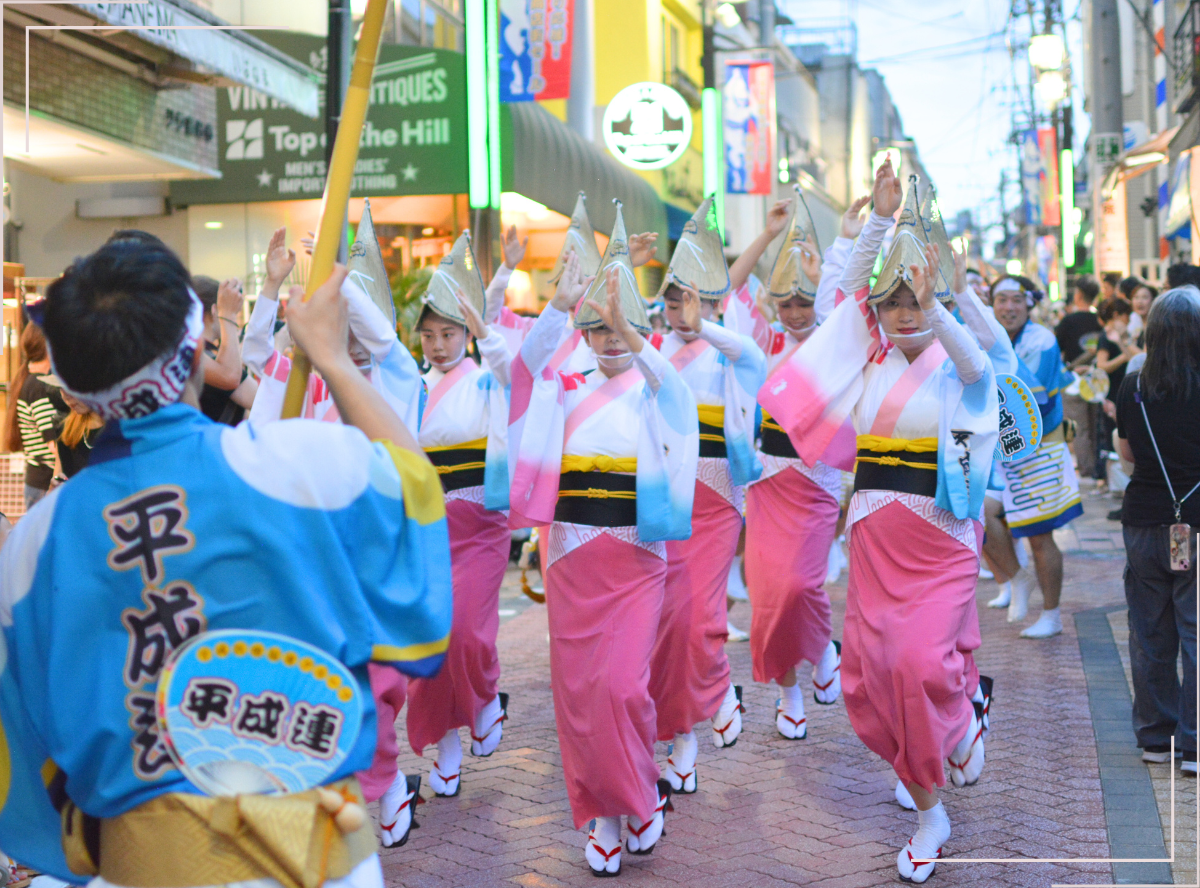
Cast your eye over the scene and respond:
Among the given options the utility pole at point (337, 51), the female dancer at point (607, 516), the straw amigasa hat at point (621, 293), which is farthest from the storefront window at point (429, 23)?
the female dancer at point (607, 516)

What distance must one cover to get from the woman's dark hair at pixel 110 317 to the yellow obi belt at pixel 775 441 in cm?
480

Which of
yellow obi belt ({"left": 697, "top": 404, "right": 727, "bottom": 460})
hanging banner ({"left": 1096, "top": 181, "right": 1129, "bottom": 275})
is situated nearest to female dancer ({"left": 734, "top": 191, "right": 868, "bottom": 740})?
yellow obi belt ({"left": 697, "top": 404, "right": 727, "bottom": 460})

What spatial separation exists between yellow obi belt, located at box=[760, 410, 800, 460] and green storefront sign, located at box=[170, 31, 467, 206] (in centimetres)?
754

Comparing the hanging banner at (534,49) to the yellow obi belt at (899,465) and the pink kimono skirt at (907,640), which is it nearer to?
the yellow obi belt at (899,465)

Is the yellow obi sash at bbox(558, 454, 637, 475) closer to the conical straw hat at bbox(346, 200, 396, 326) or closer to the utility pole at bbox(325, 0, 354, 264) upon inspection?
the conical straw hat at bbox(346, 200, 396, 326)

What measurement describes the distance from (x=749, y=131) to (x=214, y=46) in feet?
53.3

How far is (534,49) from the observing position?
13.3 metres

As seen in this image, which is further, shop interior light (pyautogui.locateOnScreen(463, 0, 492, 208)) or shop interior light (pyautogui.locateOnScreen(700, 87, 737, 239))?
shop interior light (pyautogui.locateOnScreen(700, 87, 737, 239))

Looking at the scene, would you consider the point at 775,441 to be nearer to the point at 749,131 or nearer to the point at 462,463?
the point at 462,463

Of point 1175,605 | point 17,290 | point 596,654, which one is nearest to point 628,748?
point 596,654

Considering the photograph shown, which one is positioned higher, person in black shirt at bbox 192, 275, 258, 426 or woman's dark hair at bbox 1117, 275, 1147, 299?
woman's dark hair at bbox 1117, 275, 1147, 299

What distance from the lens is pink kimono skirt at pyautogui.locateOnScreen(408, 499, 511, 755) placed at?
548cm

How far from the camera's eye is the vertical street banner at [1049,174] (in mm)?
27927

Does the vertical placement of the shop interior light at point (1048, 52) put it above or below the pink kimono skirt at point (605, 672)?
above
